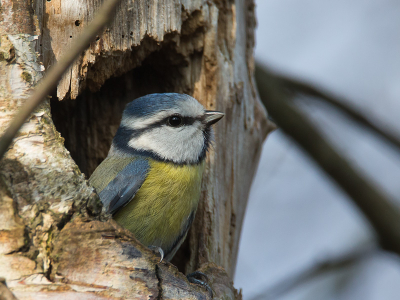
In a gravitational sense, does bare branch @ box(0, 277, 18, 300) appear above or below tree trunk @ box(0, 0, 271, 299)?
below

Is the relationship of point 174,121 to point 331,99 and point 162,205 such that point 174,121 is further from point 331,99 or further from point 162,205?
point 331,99

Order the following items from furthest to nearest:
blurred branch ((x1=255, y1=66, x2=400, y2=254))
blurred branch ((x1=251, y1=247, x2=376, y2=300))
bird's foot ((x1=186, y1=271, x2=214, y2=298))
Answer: blurred branch ((x1=255, y1=66, x2=400, y2=254)) → blurred branch ((x1=251, y1=247, x2=376, y2=300)) → bird's foot ((x1=186, y1=271, x2=214, y2=298))

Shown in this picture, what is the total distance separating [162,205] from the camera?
8.49ft

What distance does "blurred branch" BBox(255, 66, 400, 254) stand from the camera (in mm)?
4098

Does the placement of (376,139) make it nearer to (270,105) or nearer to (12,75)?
(270,105)

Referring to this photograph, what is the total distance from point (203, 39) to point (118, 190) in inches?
50.1

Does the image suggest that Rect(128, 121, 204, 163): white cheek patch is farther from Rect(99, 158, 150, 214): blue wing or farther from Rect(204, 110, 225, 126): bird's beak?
Rect(99, 158, 150, 214): blue wing

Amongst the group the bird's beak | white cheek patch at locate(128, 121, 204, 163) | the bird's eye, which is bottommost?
white cheek patch at locate(128, 121, 204, 163)

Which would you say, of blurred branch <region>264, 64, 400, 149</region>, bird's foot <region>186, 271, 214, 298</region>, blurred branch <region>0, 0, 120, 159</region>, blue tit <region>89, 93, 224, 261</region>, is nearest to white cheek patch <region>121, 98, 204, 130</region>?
blue tit <region>89, 93, 224, 261</region>

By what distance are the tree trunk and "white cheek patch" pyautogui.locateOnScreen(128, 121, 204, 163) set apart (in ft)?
0.79

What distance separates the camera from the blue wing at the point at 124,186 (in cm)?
252

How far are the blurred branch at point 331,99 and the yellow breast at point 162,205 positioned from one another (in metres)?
2.36

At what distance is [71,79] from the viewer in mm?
2650

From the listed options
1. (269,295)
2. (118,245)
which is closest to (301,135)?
(269,295)
